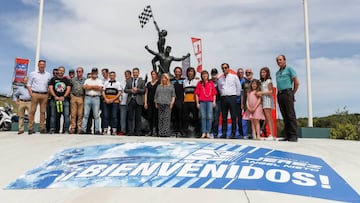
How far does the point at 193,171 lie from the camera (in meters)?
3.89

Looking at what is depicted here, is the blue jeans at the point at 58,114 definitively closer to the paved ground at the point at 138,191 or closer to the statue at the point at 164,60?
the paved ground at the point at 138,191

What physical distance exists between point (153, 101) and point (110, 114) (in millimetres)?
1311

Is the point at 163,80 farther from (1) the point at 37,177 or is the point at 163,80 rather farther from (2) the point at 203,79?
(1) the point at 37,177

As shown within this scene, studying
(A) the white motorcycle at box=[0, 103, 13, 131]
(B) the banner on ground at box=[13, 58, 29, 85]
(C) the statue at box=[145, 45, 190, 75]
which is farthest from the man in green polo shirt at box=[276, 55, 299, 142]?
(B) the banner on ground at box=[13, 58, 29, 85]

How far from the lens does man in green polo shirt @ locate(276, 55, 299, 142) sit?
6.37 metres

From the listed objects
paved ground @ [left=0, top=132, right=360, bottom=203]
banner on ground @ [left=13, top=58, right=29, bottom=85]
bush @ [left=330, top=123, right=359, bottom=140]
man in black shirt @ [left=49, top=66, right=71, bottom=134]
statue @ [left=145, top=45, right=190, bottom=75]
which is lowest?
paved ground @ [left=0, top=132, right=360, bottom=203]

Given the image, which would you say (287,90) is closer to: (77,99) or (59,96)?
(77,99)

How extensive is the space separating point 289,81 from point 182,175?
12.0 feet

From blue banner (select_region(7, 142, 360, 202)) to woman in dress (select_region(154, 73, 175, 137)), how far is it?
2.29 m

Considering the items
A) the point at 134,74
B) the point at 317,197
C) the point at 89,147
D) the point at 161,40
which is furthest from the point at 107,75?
the point at 317,197

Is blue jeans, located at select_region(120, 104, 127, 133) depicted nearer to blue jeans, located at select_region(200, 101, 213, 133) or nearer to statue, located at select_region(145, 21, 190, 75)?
blue jeans, located at select_region(200, 101, 213, 133)

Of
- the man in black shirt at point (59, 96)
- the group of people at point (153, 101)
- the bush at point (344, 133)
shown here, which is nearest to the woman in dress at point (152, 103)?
the group of people at point (153, 101)

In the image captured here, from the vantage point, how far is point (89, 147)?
5.37m

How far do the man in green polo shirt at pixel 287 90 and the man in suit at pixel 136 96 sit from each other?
10.9 feet
